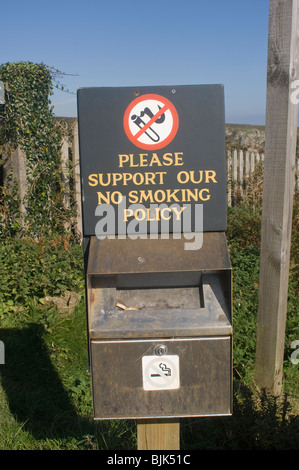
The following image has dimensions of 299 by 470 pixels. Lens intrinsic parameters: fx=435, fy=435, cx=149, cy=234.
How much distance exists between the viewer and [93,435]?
2.42 metres

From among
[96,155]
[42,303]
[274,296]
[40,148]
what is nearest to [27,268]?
[42,303]

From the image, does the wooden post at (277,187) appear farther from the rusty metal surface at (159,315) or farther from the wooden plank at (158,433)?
the wooden plank at (158,433)

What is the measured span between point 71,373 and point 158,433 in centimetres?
154

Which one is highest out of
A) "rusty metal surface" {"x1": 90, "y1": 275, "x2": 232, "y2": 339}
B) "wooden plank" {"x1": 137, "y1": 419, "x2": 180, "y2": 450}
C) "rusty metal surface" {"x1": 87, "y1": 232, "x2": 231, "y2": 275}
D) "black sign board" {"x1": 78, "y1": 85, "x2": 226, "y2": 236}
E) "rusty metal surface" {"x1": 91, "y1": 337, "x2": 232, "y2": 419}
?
"black sign board" {"x1": 78, "y1": 85, "x2": 226, "y2": 236}

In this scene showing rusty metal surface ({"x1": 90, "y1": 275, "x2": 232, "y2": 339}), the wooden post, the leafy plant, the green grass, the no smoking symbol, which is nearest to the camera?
rusty metal surface ({"x1": 90, "y1": 275, "x2": 232, "y2": 339})

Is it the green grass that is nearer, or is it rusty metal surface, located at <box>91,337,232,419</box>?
rusty metal surface, located at <box>91,337,232,419</box>

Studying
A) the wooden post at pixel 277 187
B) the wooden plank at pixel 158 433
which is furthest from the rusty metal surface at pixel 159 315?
the wooden post at pixel 277 187

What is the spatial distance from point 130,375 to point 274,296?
5.17ft

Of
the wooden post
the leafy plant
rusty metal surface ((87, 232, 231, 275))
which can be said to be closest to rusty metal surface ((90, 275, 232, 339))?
rusty metal surface ((87, 232, 231, 275))

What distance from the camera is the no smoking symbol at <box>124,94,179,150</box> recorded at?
65.3 inches

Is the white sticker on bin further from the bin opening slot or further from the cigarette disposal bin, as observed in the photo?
the bin opening slot

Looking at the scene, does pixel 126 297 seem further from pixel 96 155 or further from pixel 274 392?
pixel 274 392

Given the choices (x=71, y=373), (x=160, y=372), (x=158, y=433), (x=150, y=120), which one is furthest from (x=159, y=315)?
(x=71, y=373)

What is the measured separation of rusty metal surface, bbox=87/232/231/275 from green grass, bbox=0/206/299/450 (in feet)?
3.74
